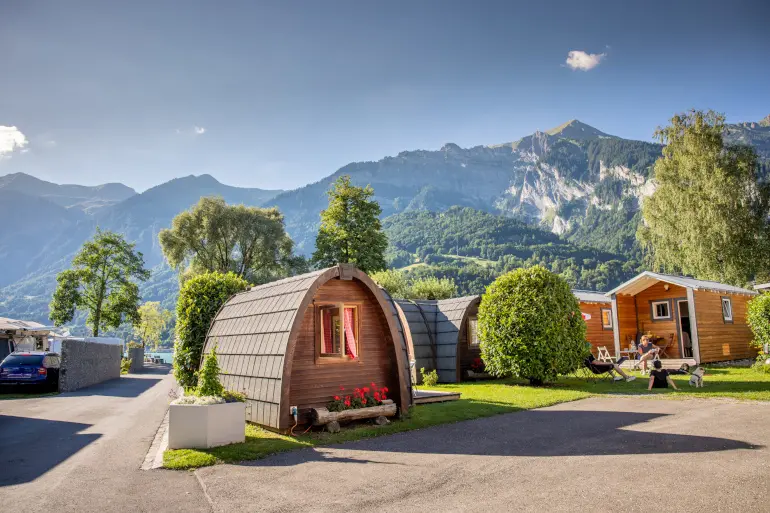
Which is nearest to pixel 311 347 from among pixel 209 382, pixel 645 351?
pixel 209 382

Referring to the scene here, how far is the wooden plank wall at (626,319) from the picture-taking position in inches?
924

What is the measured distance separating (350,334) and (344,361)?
0.62m

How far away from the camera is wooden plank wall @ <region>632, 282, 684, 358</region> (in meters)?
22.9

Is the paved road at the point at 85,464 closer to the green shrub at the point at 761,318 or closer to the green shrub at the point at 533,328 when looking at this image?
the green shrub at the point at 533,328

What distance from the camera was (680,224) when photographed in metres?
33.6

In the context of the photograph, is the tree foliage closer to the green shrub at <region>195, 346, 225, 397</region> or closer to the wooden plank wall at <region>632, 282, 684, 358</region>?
the wooden plank wall at <region>632, 282, 684, 358</region>

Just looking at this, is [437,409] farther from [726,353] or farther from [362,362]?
[726,353]

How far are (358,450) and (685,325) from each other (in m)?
22.2

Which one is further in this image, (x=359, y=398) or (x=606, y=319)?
(x=606, y=319)

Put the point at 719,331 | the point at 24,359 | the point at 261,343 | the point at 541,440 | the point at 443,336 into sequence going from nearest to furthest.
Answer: the point at 541,440 → the point at 261,343 → the point at 24,359 → the point at 443,336 → the point at 719,331

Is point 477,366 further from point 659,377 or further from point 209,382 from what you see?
point 209,382

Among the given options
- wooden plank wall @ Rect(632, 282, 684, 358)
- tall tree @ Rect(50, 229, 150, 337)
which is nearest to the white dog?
wooden plank wall @ Rect(632, 282, 684, 358)

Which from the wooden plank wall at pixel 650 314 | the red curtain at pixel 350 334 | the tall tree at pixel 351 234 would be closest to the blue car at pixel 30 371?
the red curtain at pixel 350 334

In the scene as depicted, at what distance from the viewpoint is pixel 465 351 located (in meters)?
20.0
